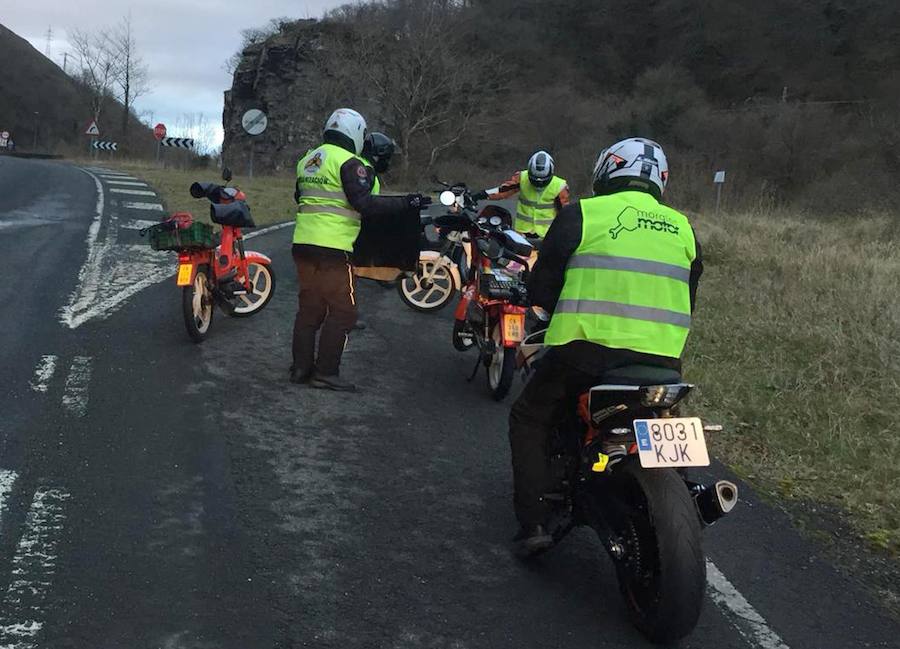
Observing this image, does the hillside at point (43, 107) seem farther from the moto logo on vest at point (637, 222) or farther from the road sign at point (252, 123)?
the moto logo on vest at point (637, 222)

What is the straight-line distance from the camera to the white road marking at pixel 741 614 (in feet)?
12.0

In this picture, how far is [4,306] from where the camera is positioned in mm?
8234

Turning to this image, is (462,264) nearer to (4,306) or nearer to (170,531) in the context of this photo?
(4,306)

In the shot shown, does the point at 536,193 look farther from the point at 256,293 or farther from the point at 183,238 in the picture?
the point at 183,238

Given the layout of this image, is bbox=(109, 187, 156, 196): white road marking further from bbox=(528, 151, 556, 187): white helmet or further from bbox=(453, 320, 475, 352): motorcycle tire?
bbox=(453, 320, 475, 352): motorcycle tire

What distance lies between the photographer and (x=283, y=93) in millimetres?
48844

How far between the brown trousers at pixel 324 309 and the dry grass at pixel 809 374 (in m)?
2.81

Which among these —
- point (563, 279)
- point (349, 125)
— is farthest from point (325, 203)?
point (563, 279)

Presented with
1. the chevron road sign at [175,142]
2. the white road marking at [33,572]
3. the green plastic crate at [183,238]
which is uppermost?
the chevron road sign at [175,142]

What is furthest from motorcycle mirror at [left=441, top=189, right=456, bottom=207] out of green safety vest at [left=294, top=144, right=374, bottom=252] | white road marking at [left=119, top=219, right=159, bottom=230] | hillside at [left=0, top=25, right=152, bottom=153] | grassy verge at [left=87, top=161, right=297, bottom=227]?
hillside at [left=0, top=25, right=152, bottom=153]

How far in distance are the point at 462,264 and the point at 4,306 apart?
4.21 m

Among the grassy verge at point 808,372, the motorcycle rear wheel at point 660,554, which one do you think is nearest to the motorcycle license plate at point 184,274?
the grassy verge at point 808,372

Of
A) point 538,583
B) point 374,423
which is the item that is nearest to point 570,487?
point 538,583

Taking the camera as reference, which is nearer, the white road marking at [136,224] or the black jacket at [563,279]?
the black jacket at [563,279]
